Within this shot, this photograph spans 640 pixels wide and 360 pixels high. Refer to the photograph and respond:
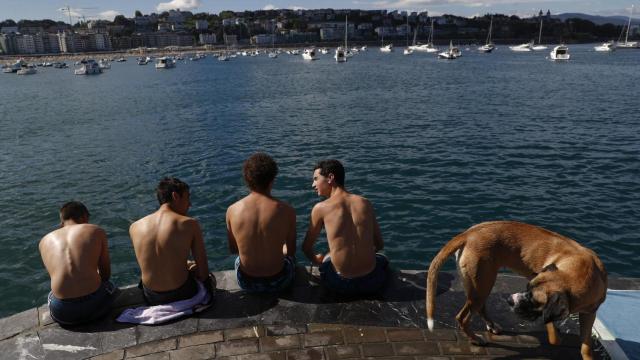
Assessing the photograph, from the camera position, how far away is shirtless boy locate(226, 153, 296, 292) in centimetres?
514

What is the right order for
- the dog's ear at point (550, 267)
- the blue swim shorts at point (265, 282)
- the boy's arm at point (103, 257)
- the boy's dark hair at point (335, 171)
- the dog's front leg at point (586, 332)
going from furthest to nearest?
1. the blue swim shorts at point (265, 282)
2. the boy's dark hair at point (335, 171)
3. the boy's arm at point (103, 257)
4. the dog's front leg at point (586, 332)
5. the dog's ear at point (550, 267)

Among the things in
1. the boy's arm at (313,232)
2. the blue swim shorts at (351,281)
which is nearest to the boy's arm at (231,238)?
the boy's arm at (313,232)

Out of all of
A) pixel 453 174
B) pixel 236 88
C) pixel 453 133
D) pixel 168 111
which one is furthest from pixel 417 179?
pixel 236 88

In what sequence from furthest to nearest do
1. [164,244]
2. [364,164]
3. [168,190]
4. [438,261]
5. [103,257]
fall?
[364,164]
[103,257]
[168,190]
[164,244]
[438,261]

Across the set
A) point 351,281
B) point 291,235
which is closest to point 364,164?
point 291,235

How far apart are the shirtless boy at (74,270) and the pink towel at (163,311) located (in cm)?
33

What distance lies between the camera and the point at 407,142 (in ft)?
72.6

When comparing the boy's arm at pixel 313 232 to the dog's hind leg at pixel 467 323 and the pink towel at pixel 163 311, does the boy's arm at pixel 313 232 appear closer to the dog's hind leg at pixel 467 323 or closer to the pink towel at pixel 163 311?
the pink towel at pixel 163 311

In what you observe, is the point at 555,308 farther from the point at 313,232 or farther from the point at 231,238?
the point at 231,238

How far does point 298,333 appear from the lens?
477cm

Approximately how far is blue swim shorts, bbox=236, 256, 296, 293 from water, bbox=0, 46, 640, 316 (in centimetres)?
488

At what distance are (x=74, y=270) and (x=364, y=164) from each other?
1423 centimetres

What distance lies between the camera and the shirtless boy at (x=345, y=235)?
5098 mm

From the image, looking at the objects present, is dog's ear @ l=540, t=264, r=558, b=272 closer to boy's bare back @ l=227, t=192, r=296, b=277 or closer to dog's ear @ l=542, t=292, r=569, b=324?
dog's ear @ l=542, t=292, r=569, b=324
